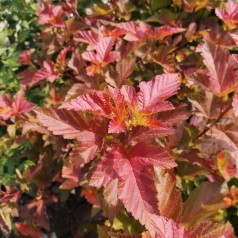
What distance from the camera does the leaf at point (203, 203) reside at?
1179mm

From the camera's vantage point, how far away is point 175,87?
3.01ft

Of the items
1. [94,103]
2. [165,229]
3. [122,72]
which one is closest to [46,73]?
[122,72]

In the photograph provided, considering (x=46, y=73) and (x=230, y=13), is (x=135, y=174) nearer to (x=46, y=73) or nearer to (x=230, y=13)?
(x=46, y=73)

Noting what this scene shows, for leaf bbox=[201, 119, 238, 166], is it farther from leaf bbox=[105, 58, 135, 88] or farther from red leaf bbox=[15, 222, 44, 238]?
red leaf bbox=[15, 222, 44, 238]

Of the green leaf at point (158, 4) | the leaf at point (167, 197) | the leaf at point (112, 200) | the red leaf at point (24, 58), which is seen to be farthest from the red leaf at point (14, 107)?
the green leaf at point (158, 4)

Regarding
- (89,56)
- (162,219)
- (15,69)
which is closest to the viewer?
(162,219)

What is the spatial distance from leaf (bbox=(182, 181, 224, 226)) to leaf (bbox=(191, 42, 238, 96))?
1.16ft

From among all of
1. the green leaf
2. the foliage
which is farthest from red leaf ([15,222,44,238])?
the green leaf

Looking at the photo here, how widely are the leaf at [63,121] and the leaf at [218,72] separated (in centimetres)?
40

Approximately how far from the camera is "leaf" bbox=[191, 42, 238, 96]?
105 cm

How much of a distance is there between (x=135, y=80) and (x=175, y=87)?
2.01 feet

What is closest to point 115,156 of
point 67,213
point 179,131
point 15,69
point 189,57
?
point 179,131

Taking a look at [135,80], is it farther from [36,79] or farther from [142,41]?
[36,79]

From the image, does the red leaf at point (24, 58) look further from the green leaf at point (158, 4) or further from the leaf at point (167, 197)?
the leaf at point (167, 197)
